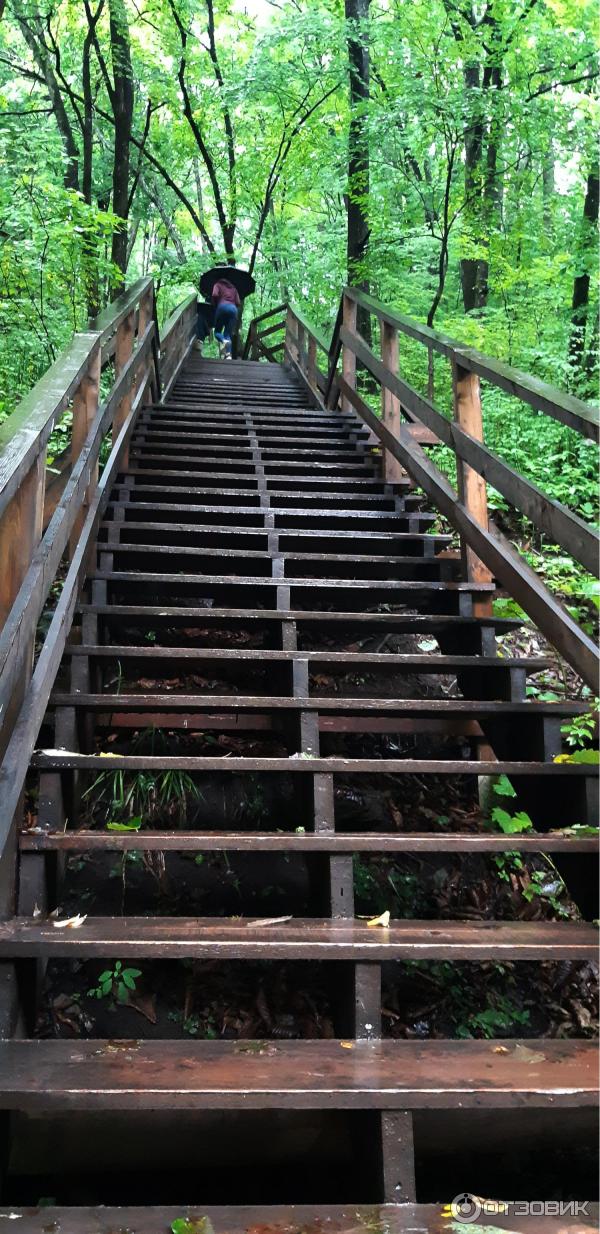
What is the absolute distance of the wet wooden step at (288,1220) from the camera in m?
1.39

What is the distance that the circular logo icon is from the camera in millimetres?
1445

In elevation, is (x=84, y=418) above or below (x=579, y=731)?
above

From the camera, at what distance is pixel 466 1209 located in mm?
1469

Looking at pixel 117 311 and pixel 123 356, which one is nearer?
pixel 117 311

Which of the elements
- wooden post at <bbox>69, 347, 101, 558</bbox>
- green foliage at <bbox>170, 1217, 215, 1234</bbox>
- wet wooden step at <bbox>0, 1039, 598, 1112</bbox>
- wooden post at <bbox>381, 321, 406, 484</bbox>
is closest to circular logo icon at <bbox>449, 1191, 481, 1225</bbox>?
wet wooden step at <bbox>0, 1039, 598, 1112</bbox>

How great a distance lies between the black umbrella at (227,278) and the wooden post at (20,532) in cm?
1308

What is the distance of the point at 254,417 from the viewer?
6.78 meters

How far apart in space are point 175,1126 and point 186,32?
15.9 meters

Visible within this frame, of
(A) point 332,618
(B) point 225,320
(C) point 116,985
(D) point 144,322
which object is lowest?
(C) point 116,985

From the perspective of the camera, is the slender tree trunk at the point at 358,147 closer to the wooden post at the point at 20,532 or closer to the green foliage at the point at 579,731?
the green foliage at the point at 579,731

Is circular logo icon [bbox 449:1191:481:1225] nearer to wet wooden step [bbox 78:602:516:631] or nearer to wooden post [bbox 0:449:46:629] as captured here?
wooden post [bbox 0:449:46:629]

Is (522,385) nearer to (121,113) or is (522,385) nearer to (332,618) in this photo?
(332,618)

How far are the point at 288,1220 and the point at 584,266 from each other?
10092 mm

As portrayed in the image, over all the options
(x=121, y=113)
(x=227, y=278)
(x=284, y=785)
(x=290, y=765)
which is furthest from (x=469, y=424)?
(x=227, y=278)
